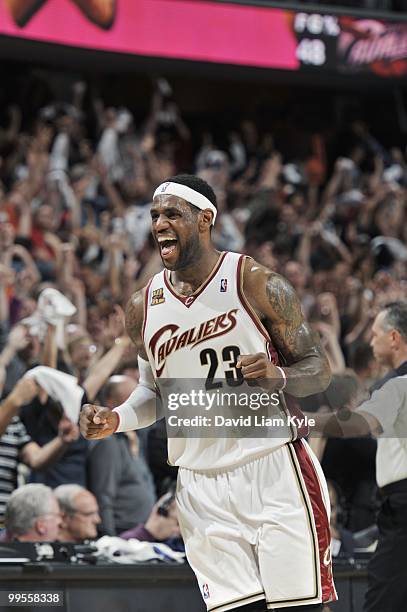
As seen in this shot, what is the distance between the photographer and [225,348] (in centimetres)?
371

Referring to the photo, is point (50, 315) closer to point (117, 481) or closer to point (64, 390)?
point (64, 390)

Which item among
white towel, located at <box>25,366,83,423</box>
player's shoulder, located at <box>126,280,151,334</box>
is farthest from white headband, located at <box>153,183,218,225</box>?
white towel, located at <box>25,366,83,423</box>

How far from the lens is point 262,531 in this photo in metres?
3.57

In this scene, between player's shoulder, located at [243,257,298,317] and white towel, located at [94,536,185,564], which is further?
white towel, located at [94,536,185,564]

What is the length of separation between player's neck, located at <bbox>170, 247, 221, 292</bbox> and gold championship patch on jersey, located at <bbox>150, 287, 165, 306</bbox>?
0.22ft

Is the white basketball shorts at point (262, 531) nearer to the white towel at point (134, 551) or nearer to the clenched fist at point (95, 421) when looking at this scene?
the clenched fist at point (95, 421)

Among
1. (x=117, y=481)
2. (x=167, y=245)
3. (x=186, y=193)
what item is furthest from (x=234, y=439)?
(x=117, y=481)

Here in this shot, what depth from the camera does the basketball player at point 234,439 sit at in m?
3.55

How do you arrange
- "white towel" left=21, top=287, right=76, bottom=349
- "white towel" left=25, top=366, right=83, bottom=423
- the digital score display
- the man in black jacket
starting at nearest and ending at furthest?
1. "white towel" left=25, top=366, right=83, bottom=423
2. the man in black jacket
3. "white towel" left=21, top=287, right=76, bottom=349
4. the digital score display

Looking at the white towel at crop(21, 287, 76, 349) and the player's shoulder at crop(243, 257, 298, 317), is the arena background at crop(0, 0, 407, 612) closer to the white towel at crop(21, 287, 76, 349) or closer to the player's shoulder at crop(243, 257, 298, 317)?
the white towel at crop(21, 287, 76, 349)

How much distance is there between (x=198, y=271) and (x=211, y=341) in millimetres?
265

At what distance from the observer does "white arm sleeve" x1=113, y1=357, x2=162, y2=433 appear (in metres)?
3.91

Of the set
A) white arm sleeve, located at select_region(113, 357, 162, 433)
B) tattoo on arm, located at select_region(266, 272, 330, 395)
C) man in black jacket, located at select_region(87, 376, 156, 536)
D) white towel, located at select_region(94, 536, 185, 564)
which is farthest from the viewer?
man in black jacket, located at select_region(87, 376, 156, 536)

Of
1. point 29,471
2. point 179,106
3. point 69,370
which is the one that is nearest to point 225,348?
point 29,471
